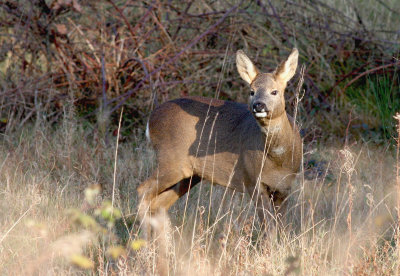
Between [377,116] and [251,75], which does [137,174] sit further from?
[377,116]

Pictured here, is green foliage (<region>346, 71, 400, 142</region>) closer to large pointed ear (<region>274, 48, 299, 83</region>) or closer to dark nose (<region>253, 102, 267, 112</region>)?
large pointed ear (<region>274, 48, 299, 83</region>)

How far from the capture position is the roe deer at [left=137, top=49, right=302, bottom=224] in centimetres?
453

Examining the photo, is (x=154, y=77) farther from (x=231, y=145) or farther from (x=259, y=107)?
→ (x=259, y=107)

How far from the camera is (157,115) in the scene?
16.9 ft

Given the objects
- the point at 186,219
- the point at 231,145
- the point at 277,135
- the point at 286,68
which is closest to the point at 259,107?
the point at 277,135

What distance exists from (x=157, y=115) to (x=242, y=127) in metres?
0.72

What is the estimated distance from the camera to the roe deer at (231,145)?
4.53 meters

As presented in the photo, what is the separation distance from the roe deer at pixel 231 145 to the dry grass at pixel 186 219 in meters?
0.18

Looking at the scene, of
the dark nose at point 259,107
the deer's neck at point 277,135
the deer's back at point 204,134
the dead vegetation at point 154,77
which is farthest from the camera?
the dead vegetation at point 154,77

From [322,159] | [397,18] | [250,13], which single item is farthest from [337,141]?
[397,18]

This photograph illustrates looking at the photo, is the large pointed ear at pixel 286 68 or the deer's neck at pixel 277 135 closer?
the deer's neck at pixel 277 135

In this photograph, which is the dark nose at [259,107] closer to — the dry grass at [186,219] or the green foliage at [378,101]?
the dry grass at [186,219]

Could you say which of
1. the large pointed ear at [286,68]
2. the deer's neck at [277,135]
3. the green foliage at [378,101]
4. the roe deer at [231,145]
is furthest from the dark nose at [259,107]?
the green foliage at [378,101]

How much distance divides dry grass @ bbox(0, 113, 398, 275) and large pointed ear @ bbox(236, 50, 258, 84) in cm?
74
